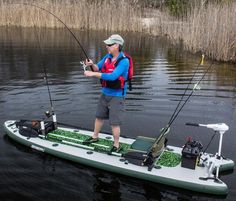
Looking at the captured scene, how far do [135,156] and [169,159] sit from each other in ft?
1.84

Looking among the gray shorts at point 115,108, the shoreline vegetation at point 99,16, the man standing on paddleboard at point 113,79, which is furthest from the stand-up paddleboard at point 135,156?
the shoreline vegetation at point 99,16

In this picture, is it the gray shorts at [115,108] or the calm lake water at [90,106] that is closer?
the calm lake water at [90,106]

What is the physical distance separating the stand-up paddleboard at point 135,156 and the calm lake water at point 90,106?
0.13 metres

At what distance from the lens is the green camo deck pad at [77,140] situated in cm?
580

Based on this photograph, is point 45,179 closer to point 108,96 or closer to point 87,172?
point 87,172

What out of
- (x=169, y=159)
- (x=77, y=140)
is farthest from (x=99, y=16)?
(x=169, y=159)

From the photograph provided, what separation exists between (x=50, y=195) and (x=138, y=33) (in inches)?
690

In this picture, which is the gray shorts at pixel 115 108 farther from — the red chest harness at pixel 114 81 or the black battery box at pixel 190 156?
the black battery box at pixel 190 156

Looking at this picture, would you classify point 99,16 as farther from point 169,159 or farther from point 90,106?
point 169,159

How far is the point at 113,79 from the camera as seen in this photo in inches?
203

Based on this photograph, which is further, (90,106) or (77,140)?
(90,106)

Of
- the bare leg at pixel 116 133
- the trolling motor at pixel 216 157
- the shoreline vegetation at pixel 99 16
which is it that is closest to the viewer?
the trolling motor at pixel 216 157

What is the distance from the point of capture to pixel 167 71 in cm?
1260

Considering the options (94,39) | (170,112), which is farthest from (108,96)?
(94,39)
